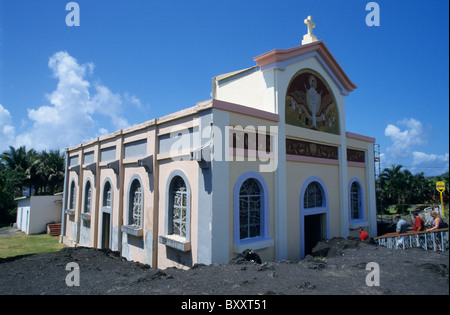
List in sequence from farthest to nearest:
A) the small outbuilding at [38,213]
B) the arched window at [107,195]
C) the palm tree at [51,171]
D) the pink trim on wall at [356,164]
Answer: the palm tree at [51,171], the small outbuilding at [38,213], the arched window at [107,195], the pink trim on wall at [356,164]

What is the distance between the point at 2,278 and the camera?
692 centimetres

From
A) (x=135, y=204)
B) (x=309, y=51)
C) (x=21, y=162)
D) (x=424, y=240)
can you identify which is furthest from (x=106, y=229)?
(x=21, y=162)

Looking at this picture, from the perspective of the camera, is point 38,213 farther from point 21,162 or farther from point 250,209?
point 250,209

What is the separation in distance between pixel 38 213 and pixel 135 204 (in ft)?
44.4

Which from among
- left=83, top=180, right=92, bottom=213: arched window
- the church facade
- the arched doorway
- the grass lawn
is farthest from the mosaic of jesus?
the grass lawn

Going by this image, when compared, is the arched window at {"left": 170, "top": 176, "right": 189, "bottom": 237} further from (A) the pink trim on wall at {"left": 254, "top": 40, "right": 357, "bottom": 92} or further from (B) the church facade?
(A) the pink trim on wall at {"left": 254, "top": 40, "right": 357, "bottom": 92}

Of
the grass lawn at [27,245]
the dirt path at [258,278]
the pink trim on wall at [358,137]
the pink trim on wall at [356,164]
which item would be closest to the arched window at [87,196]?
the grass lawn at [27,245]

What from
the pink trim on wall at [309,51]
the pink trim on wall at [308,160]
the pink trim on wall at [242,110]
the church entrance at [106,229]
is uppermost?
the pink trim on wall at [309,51]

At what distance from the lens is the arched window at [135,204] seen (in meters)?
11.1

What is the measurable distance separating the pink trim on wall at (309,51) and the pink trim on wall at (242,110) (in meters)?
2.05

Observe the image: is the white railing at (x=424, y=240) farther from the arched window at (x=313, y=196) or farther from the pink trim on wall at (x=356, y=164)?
the pink trim on wall at (x=356, y=164)

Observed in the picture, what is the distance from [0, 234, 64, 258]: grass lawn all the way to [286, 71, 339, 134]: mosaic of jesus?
13.8 metres

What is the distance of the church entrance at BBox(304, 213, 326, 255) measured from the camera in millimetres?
10883

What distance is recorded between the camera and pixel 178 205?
904cm
